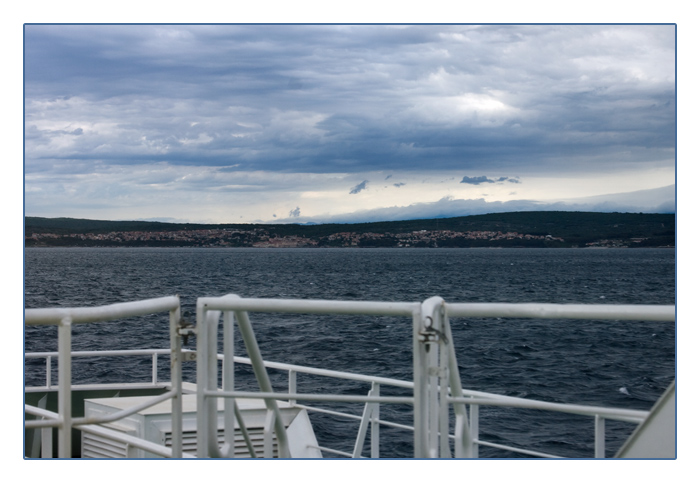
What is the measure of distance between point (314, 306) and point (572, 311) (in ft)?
3.22

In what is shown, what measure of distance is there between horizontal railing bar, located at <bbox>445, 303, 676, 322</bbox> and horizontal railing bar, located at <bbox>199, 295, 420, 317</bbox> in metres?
0.21

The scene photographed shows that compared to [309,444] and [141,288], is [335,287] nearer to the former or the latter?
[141,288]

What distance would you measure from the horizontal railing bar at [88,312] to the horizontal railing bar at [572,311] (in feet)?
4.02

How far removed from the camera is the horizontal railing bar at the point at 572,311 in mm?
2174

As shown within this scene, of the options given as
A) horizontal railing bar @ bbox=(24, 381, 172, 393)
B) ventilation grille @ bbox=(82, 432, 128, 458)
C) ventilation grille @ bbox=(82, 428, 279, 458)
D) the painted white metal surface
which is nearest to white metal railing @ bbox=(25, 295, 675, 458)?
the painted white metal surface

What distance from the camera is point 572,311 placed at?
2.25 metres

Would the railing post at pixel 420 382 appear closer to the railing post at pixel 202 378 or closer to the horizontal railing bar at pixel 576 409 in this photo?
the horizontal railing bar at pixel 576 409

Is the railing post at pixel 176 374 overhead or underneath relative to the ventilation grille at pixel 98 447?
overhead

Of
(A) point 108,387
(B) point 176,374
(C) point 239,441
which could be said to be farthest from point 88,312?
(A) point 108,387

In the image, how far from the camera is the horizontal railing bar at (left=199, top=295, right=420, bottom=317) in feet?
7.89

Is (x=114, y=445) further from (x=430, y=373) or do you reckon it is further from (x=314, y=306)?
(x=430, y=373)

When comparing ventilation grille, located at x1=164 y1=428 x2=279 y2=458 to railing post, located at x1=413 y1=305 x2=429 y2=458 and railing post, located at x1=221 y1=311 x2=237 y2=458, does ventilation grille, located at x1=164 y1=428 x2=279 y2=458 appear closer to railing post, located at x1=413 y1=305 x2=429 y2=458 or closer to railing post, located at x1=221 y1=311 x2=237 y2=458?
railing post, located at x1=221 y1=311 x2=237 y2=458

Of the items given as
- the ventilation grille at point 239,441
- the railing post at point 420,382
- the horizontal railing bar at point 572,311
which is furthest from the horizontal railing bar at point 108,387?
the horizontal railing bar at point 572,311

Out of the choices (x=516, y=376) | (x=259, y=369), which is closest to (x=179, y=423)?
(x=259, y=369)
